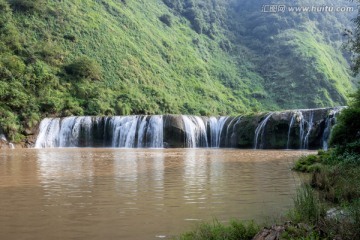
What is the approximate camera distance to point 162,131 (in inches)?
1524

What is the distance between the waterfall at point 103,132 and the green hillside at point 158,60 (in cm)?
190

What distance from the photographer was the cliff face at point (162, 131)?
119ft

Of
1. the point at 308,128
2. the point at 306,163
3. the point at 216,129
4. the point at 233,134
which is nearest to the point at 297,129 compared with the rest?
the point at 308,128

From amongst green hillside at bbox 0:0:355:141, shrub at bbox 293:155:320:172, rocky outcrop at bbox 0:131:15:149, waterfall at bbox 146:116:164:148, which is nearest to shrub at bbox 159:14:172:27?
green hillside at bbox 0:0:355:141

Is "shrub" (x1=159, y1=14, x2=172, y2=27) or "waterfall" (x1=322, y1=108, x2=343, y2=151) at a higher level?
"shrub" (x1=159, y1=14, x2=172, y2=27)

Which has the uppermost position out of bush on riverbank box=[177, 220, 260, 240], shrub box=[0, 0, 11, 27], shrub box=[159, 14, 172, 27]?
shrub box=[159, 14, 172, 27]

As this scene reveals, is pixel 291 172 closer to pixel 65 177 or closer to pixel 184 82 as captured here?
pixel 65 177

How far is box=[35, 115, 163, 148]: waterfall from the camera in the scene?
38.9 metres

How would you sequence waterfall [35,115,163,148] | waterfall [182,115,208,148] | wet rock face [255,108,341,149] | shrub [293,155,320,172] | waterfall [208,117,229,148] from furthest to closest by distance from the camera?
1. waterfall [208,117,229,148]
2. waterfall [182,115,208,148]
3. waterfall [35,115,163,148]
4. wet rock face [255,108,341,149]
5. shrub [293,155,320,172]

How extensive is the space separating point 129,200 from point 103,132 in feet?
100

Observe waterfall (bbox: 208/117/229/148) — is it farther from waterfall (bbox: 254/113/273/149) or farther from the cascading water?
waterfall (bbox: 254/113/273/149)

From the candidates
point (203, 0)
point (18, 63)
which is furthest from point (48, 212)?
point (203, 0)

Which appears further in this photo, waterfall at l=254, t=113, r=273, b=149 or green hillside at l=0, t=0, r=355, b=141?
green hillside at l=0, t=0, r=355, b=141

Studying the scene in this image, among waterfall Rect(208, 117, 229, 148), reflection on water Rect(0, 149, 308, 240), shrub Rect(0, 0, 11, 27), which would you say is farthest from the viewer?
shrub Rect(0, 0, 11, 27)
